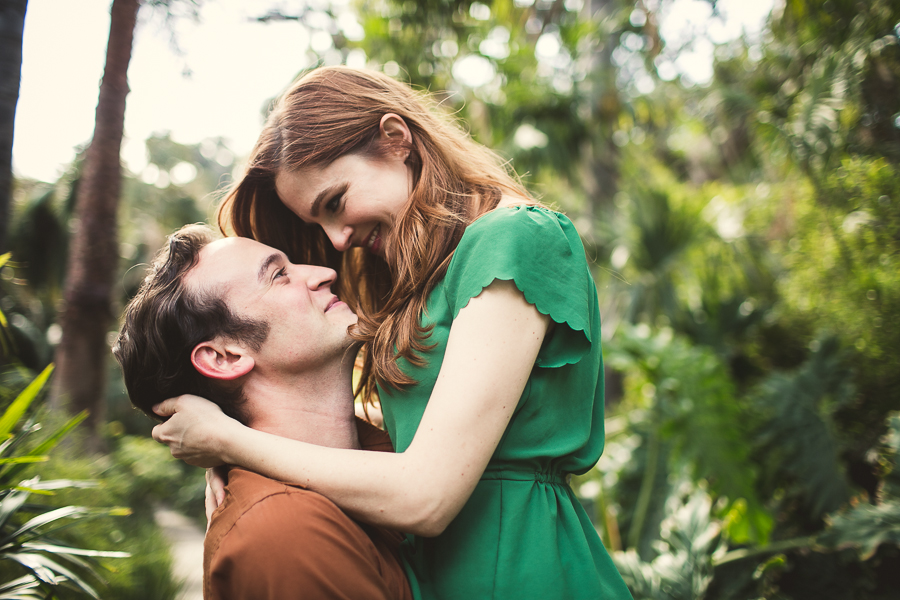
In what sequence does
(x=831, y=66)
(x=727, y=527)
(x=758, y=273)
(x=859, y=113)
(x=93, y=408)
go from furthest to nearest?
1. (x=758, y=273)
2. (x=93, y=408)
3. (x=831, y=66)
4. (x=859, y=113)
5. (x=727, y=527)

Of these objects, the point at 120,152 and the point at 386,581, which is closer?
the point at 386,581

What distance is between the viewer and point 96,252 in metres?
3.65

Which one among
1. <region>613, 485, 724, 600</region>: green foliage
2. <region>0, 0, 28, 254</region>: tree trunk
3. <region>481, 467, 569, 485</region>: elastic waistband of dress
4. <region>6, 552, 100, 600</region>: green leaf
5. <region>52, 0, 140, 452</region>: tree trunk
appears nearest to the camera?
<region>481, 467, 569, 485</region>: elastic waistband of dress

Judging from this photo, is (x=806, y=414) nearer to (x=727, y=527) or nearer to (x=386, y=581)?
(x=727, y=527)

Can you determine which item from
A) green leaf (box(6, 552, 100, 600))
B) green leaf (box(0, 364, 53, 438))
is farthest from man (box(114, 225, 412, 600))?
green leaf (box(6, 552, 100, 600))

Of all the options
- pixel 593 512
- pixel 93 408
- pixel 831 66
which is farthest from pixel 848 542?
pixel 93 408

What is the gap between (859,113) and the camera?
129 inches

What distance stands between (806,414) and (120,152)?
508 centimetres

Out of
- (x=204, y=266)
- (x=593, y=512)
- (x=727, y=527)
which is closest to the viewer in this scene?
(x=204, y=266)

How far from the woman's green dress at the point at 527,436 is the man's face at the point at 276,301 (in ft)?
0.89

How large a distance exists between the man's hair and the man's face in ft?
0.09

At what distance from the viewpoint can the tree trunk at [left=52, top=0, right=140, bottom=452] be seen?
138 inches

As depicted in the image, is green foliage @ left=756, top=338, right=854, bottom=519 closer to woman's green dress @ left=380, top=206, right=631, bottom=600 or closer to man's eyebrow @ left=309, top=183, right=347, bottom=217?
woman's green dress @ left=380, top=206, right=631, bottom=600

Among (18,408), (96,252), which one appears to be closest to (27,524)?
(18,408)
